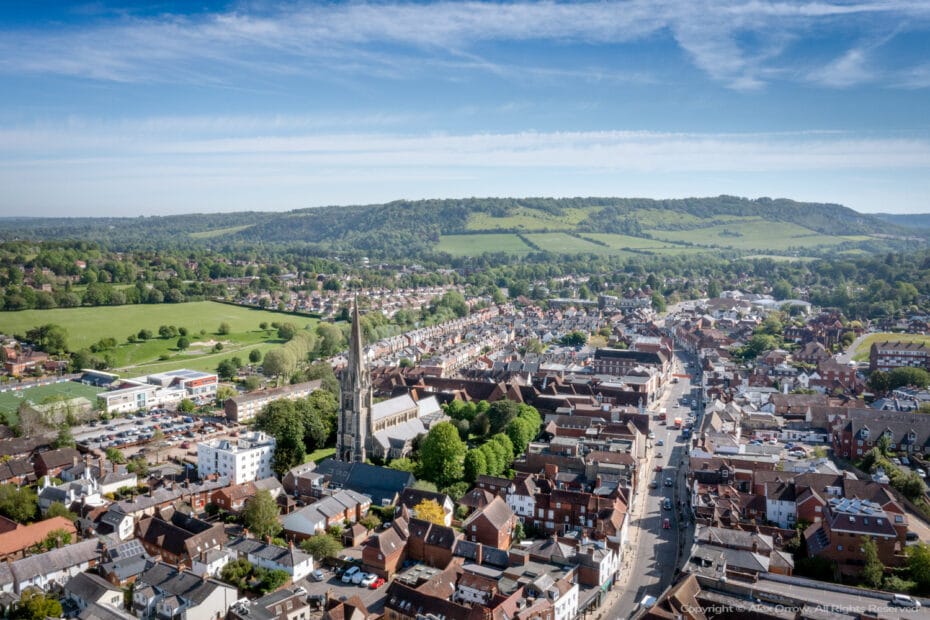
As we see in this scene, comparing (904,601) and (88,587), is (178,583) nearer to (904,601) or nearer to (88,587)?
(88,587)

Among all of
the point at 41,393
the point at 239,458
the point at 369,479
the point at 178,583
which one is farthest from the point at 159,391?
the point at 178,583

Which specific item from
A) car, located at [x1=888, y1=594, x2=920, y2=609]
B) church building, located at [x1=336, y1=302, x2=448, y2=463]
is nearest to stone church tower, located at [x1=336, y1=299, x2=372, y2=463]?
church building, located at [x1=336, y1=302, x2=448, y2=463]

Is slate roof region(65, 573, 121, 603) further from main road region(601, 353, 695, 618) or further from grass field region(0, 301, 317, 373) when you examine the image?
grass field region(0, 301, 317, 373)

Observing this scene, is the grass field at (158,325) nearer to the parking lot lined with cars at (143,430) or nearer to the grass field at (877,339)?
the parking lot lined with cars at (143,430)

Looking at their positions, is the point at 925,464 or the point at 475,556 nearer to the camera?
the point at 475,556

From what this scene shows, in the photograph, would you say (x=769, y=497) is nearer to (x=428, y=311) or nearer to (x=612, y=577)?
(x=612, y=577)

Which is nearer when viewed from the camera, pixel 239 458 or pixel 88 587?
pixel 88 587

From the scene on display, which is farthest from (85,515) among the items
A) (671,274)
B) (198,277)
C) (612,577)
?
(671,274)
